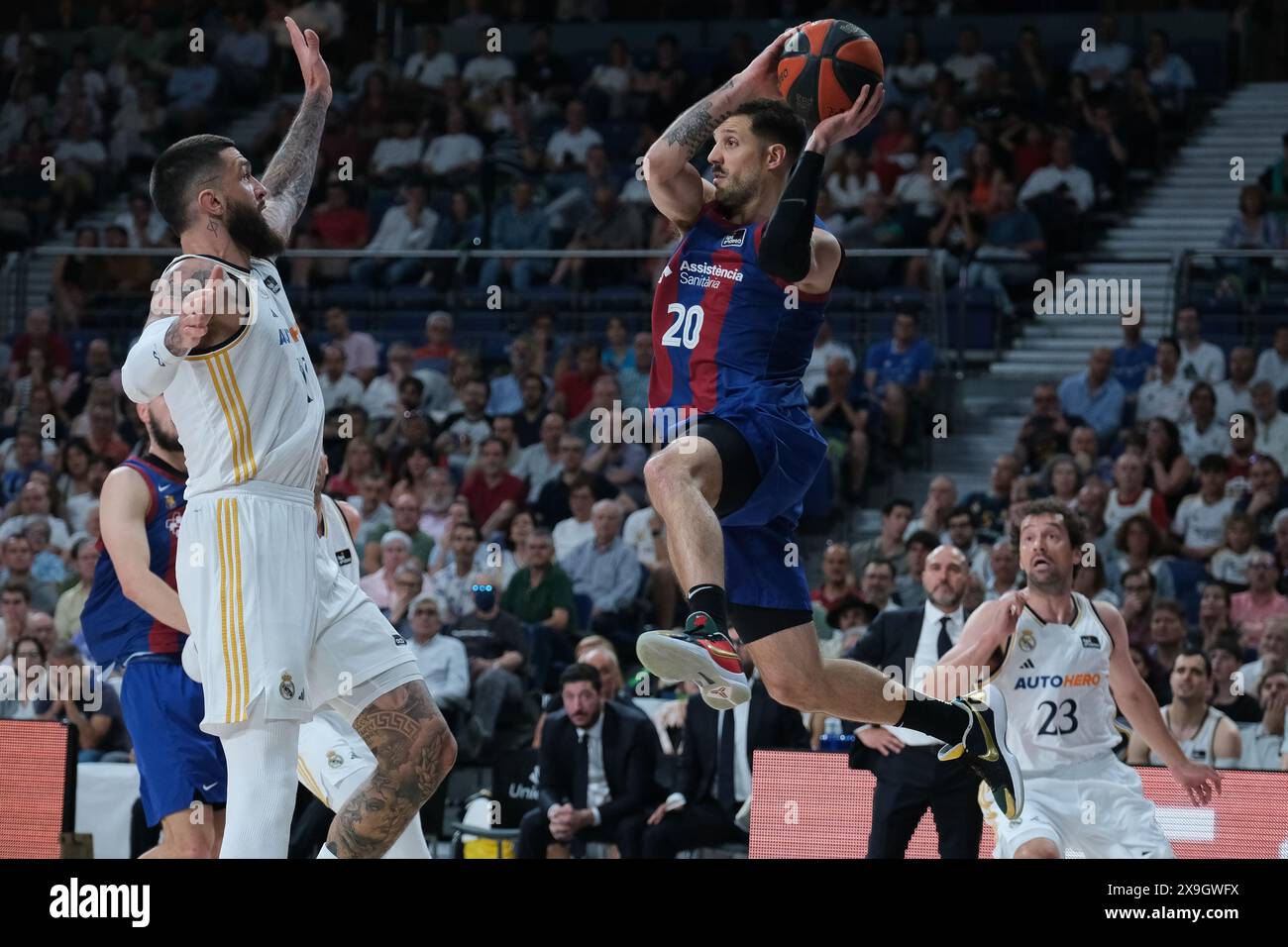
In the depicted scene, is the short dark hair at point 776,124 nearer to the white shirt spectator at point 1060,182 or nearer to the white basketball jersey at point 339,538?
the white basketball jersey at point 339,538

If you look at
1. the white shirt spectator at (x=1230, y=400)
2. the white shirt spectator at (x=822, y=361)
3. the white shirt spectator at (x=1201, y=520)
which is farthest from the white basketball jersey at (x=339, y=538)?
the white shirt spectator at (x=1230, y=400)

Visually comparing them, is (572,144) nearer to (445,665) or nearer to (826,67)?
(445,665)

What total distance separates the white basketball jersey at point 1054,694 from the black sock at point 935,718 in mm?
1110

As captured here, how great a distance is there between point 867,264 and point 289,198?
8.66 meters

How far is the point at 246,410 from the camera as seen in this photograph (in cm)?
564

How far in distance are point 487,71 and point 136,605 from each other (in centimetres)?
1215

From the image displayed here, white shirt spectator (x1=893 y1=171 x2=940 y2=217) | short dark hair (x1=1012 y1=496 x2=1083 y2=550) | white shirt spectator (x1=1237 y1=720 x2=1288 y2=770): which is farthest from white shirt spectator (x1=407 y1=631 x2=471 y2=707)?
white shirt spectator (x1=893 y1=171 x2=940 y2=217)

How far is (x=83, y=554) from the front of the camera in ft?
41.1

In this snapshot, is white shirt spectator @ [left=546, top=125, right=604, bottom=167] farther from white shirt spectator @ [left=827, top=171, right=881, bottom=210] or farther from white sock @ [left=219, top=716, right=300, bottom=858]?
white sock @ [left=219, top=716, right=300, bottom=858]

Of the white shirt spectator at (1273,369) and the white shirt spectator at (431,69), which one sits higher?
the white shirt spectator at (431,69)

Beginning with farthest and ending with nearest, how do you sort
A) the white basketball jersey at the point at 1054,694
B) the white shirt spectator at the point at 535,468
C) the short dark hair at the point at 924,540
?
the white shirt spectator at the point at 535,468
the short dark hair at the point at 924,540
the white basketball jersey at the point at 1054,694

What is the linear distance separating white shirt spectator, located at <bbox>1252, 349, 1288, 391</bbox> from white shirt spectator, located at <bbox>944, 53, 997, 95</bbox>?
4.55 metres

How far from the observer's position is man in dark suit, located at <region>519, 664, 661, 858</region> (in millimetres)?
10008

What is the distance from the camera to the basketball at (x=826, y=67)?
20.9 ft
